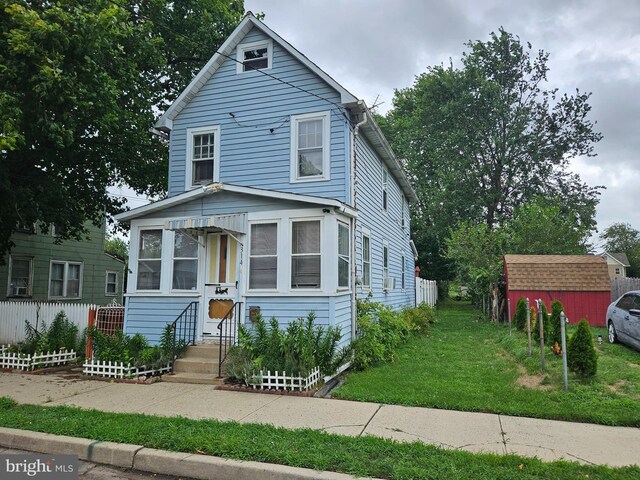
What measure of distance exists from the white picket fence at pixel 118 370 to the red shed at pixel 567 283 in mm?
13023

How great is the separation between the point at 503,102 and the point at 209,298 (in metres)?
30.1

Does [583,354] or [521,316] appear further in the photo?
[521,316]

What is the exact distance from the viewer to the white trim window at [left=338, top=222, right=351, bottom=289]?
371 inches

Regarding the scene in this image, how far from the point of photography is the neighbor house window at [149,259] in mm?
10188

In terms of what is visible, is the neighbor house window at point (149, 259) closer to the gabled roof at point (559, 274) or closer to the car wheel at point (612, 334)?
the car wheel at point (612, 334)

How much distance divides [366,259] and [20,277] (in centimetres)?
1529

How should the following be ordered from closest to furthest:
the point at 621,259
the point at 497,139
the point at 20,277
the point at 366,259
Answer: the point at 366,259 → the point at 20,277 → the point at 497,139 → the point at 621,259

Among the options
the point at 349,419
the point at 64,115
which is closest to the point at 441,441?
the point at 349,419

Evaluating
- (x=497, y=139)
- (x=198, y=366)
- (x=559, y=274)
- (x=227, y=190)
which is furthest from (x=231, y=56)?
(x=497, y=139)

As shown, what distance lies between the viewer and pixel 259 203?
955cm

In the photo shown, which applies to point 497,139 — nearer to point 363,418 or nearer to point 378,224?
point 378,224

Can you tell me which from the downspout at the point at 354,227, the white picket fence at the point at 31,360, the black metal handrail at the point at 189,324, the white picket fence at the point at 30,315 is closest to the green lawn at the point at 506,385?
the downspout at the point at 354,227

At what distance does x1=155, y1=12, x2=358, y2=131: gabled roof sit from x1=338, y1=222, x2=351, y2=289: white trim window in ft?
10.0

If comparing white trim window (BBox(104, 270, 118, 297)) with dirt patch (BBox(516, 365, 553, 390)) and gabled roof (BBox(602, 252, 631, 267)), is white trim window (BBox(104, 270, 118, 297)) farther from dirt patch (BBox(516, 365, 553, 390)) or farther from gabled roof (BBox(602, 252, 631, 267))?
gabled roof (BBox(602, 252, 631, 267))
